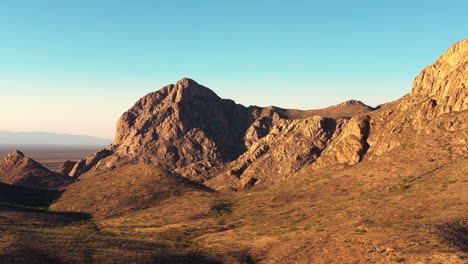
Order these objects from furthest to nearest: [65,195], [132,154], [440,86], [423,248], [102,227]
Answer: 1. [132,154]
2. [65,195]
3. [440,86]
4. [102,227]
5. [423,248]

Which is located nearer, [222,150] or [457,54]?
[457,54]

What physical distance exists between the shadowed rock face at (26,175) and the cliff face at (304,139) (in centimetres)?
2862

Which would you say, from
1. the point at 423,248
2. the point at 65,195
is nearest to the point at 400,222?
the point at 423,248

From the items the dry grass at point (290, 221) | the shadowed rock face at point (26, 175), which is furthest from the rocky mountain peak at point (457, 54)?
the shadowed rock face at point (26, 175)

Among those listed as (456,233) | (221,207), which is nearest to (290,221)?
(221,207)

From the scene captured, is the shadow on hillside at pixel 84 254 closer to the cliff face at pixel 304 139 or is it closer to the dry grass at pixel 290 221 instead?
the dry grass at pixel 290 221

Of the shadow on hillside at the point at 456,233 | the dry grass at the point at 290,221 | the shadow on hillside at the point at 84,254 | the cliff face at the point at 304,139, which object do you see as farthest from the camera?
the cliff face at the point at 304,139

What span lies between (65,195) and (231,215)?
48338 millimetres

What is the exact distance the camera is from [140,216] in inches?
2625

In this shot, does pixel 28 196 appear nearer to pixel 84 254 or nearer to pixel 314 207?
pixel 84 254

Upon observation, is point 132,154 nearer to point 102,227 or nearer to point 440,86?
point 102,227

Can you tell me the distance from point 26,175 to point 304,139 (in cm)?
10037

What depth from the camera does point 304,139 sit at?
427 ft

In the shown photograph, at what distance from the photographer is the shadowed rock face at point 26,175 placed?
119562 mm
